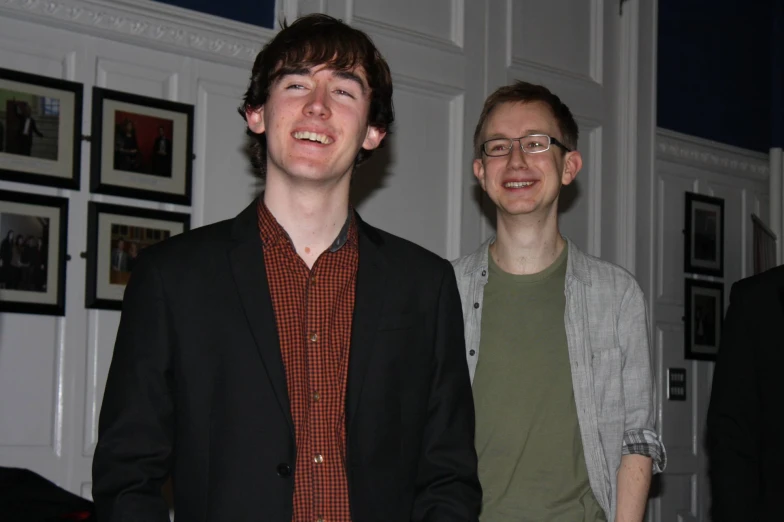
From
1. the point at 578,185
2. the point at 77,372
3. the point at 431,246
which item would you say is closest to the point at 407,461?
the point at 77,372

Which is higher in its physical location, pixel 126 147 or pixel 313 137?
pixel 126 147

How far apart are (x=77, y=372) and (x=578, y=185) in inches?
106

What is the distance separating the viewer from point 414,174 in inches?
179

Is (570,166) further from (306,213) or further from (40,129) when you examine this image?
(40,129)

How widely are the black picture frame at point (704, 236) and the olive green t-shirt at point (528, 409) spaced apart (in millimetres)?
3187

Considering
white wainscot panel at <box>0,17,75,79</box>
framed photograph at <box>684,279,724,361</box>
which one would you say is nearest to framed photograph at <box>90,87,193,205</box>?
white wainscot panel at <box>0,17,75,79</box>

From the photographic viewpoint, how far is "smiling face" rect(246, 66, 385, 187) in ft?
6.48

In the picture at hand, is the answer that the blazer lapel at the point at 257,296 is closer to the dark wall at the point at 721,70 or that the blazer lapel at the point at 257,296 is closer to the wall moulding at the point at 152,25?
the wall moulding at the point at 152,25

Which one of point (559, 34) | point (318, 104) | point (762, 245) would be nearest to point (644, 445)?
point (318, 104)

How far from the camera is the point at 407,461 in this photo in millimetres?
1925

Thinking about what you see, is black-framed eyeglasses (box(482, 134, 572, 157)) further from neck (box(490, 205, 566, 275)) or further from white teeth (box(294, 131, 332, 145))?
white teeth (box(294, 131, 332, 145))

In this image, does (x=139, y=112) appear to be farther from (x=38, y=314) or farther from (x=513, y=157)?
(x=513, y=157)

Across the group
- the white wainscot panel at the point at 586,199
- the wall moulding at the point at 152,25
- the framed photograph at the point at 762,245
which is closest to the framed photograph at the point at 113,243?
the wall moulding at the point at 152,25

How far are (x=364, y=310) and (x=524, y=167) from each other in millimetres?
971
